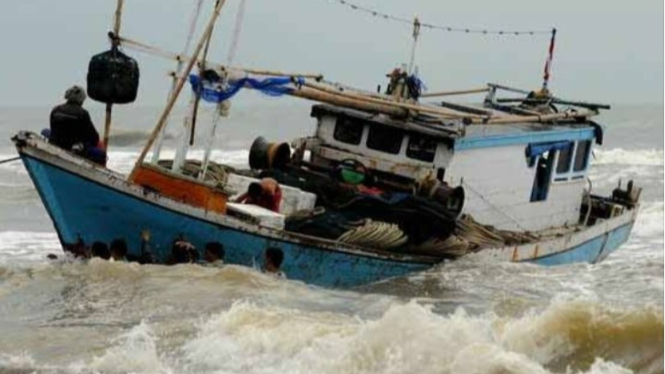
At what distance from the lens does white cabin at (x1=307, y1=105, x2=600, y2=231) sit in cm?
1662

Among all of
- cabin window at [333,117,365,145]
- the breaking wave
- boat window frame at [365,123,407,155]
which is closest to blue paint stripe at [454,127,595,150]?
boat window frame at [365,123,407,155]

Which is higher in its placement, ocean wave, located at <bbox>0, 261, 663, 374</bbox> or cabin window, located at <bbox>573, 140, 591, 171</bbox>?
cabin window, located at <bbox>573, 140, 591, 171</bbox>

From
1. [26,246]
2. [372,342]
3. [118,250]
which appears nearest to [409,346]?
[372,342]

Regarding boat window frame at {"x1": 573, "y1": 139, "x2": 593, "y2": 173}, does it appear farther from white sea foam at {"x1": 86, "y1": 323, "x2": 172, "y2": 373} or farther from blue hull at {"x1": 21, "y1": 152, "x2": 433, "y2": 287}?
white sea foam at {"x1": 86, "y1": 323, "x2": 172, "y2": 373}

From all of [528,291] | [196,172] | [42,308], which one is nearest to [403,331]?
[42,308]

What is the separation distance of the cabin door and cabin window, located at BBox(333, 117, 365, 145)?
2.95 m

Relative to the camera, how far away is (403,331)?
980cm

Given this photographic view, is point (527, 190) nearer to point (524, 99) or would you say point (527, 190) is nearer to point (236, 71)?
point (524, 99)

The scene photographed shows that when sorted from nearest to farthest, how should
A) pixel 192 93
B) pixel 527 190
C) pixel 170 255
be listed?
1. pixel 170 255
2. pixel 192 93
3. pixel 527 190

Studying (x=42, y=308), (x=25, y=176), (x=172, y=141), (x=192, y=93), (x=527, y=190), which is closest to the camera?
(x=42, y=308)

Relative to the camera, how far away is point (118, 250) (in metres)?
14.0

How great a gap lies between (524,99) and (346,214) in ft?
24.2

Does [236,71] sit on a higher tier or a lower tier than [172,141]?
higher

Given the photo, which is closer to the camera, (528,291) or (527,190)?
(528,291)
